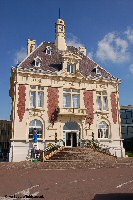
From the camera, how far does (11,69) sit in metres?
33.5

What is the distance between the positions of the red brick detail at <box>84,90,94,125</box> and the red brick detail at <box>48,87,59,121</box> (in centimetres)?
409

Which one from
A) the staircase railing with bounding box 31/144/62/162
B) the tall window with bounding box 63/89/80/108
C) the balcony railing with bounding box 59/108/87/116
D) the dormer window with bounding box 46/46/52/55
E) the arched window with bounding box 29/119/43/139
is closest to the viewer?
the staircase railing with bounding box 31/144/62/162

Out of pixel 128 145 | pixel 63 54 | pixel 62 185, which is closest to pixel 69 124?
pixel 63 54

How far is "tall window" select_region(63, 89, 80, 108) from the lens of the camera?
1340 inches

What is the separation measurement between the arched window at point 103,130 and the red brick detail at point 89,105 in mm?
1678

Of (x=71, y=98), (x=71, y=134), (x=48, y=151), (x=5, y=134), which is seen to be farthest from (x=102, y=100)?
(x=5, y=134)

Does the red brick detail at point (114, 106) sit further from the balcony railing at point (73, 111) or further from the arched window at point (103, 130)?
the balcony railing at point (73, 111)

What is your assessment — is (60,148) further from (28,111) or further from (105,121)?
(105,121)

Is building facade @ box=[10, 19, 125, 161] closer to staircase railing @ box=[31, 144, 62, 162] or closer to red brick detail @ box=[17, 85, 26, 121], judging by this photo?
red brick detail @ box=[17, 85, 26, 121]

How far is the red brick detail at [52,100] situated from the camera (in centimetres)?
3279

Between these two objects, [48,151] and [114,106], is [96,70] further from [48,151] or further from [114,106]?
[48,151]

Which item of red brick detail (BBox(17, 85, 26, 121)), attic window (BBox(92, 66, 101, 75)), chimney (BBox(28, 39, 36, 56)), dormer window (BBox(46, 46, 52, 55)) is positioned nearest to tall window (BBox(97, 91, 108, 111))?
attic window (BBox(92, 66, 101, 75))

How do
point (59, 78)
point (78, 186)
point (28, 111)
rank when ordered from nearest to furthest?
point (78, 186)
point (28, 111)
point (59, 78)

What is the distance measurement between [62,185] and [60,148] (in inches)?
724
